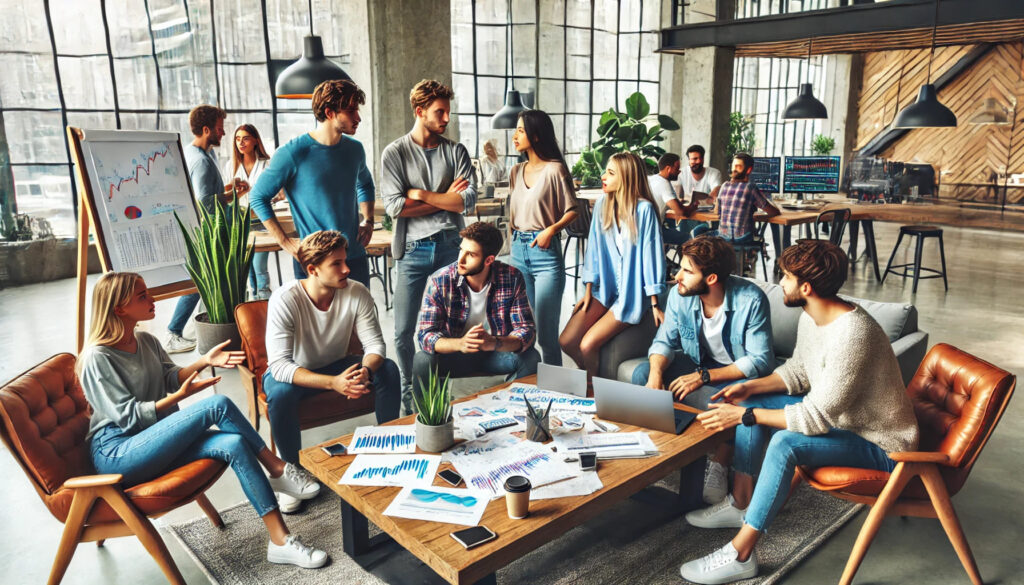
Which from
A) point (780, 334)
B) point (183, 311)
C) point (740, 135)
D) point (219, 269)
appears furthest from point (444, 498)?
point (740, 135)

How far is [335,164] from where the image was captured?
3723 mm

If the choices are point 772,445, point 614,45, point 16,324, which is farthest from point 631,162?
point 614,45

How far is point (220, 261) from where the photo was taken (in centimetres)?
378

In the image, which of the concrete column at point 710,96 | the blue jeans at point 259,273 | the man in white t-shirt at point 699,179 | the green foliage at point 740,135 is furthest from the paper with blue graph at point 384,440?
the green foliage at point 740,135

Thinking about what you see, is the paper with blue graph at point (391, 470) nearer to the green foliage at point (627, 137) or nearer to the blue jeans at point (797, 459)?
the blue jeans at point (797, 459)

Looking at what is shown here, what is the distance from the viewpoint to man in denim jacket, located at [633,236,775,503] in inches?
123

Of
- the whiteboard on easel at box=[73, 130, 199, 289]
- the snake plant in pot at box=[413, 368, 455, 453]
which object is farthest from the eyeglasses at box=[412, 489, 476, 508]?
the whiteboard on easel at box=[73, 130, 199, 289]

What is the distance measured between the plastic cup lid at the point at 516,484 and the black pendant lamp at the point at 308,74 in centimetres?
384

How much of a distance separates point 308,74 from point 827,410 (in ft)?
13.9

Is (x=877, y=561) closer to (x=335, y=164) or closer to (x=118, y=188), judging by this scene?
(x=335, y=164)

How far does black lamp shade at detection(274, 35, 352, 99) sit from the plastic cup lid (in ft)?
12.6

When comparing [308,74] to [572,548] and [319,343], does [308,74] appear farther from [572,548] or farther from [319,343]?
[572,548]

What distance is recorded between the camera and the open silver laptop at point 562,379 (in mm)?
2990

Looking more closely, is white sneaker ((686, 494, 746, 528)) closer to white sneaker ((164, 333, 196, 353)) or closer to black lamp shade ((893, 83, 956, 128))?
white sneaker ((164, 333, 196, 353))
